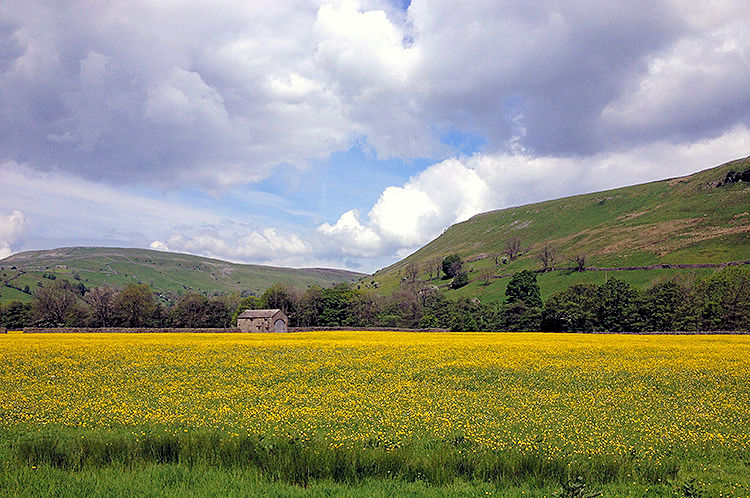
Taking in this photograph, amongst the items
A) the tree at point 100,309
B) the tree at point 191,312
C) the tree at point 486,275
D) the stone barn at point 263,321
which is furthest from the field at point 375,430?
the tree at point 486,275

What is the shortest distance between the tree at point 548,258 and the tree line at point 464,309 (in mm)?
49825

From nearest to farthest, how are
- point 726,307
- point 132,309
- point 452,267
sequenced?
1. point 726,307
2. point 132,309
3. point 452,267

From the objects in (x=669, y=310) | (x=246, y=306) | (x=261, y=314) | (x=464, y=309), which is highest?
(x=246, y=306)

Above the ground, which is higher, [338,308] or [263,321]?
[338,308]

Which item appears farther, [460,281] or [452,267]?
[452,267]

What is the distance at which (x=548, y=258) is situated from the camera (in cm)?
16850

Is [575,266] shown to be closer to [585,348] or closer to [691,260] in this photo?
[691,260]

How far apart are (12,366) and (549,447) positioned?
26.1 meters

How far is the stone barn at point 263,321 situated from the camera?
269 ft

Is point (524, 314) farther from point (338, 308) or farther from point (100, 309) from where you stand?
point (100, 309)

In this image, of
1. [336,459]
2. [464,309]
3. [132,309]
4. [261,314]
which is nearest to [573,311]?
[464,309]

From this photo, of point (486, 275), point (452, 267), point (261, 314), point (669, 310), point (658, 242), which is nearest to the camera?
point (669, 310)

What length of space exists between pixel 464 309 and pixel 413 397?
76.8 metres

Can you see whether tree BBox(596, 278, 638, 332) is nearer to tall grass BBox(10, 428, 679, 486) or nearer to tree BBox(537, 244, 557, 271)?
tall grass BBox(10, 428, 679, 486)
